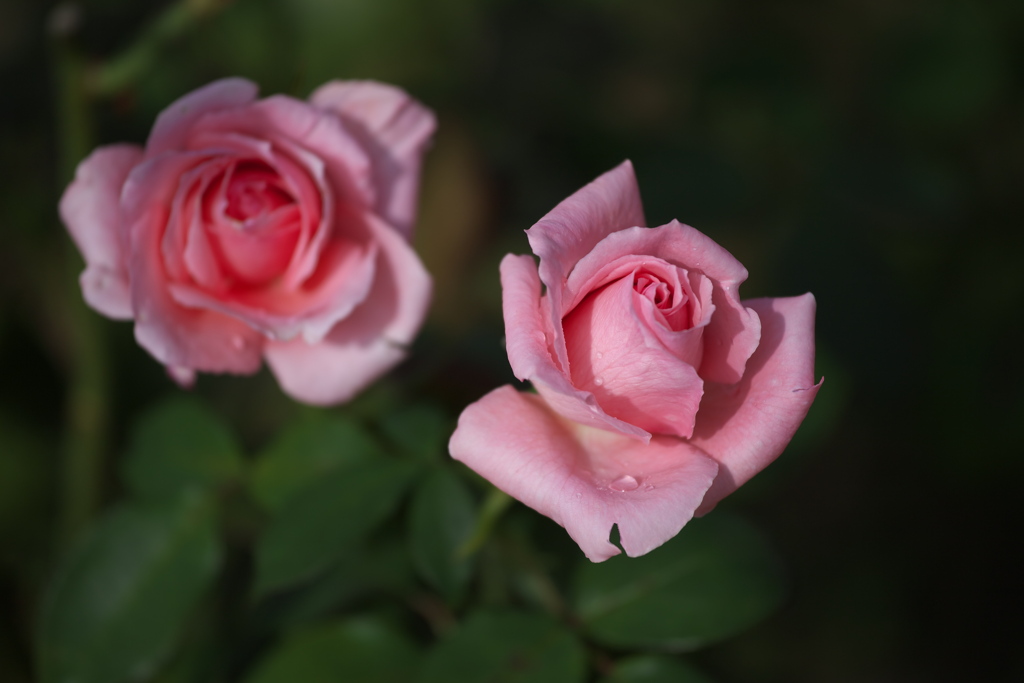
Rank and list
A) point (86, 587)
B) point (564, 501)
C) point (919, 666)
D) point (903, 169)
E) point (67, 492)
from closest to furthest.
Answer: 1. point (564, 501)
2. point (86, 587)
3. point (67, 492)
4. point (903, 169)
5. point (919, 666)

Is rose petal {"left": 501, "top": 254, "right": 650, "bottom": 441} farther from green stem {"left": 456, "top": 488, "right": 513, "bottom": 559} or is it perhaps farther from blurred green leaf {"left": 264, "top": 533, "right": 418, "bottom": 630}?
blurred green leaf {"left": 264, "top": 533, "right": 418, "bottom": 630}

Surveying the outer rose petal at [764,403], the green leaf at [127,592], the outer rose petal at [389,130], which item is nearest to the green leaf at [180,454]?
the green leaf at [127,592]

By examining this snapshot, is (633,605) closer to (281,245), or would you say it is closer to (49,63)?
(281,245)

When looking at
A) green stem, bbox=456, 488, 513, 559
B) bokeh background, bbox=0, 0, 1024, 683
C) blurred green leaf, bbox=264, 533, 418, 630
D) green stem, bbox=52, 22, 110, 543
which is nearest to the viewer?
green stem, bbox=456, 488, 513, 559

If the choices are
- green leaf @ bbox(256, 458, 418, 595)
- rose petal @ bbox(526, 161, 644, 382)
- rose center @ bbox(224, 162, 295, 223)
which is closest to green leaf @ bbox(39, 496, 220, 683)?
green leaf @ bbox(256, 458, 418, 595)

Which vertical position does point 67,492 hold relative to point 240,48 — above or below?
below

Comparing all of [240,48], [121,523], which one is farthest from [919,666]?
[240,48]

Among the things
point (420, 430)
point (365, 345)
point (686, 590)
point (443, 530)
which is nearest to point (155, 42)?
point (365, 345)
